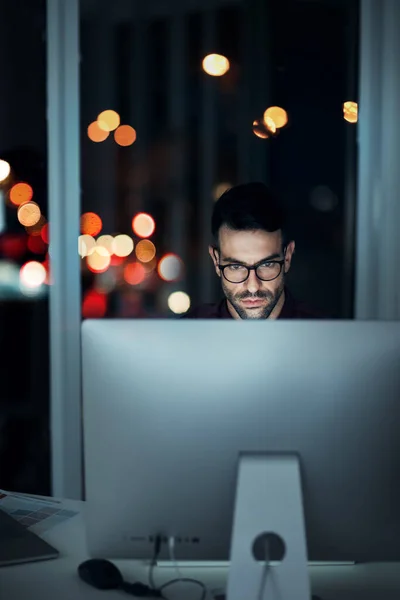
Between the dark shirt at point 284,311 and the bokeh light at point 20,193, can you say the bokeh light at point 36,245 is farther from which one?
the dark shirt at point 284,311

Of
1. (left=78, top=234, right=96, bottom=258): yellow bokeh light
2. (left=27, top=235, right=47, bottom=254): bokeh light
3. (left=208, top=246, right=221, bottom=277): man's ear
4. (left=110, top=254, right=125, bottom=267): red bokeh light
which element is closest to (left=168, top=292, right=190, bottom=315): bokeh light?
(left=110, top=254, right=125, bottom=267): red bokeh light

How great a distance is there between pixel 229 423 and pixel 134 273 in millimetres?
3541

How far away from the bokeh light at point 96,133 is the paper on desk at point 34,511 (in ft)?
5.74

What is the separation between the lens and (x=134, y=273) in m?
4.60

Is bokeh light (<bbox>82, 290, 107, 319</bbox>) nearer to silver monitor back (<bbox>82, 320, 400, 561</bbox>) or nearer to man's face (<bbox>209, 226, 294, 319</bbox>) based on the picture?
man's face (<bbox>209, 226, 294, 319</bbox>)

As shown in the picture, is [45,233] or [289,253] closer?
[289,253]

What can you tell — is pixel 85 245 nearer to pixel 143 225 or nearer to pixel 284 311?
pixel 284 311

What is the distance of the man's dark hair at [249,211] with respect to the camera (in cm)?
228

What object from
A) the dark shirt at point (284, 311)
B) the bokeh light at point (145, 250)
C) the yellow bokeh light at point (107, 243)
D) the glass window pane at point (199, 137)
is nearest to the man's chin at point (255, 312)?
the dark shirt at point (284, 311)

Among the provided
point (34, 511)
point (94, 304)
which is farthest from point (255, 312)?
point (94, 304)

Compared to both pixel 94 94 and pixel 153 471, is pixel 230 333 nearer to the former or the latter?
pixel 153 471

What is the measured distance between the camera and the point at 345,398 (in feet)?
3.62

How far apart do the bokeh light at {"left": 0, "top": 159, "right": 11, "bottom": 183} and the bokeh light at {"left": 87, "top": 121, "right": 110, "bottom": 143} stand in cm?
41

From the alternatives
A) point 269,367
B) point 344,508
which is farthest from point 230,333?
point 344,508
